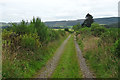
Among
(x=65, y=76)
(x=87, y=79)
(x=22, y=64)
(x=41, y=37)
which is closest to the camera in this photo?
(x=87, y=79)

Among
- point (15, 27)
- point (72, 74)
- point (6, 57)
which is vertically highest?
point (15, 27)

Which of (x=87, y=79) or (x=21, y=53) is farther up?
(x=21, y=53)

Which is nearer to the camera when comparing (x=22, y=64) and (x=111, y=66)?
(x=111, y=66)

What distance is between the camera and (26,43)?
35.8ft

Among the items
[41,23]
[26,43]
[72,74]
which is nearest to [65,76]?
[72,74]

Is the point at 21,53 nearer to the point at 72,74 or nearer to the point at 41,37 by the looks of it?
the point at 72,74

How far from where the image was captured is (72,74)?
27.0 feet

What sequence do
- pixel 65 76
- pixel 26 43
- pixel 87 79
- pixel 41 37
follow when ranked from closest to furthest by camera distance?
1. pixel 87 79
2. pixel 65 76
3. pixel 26 43
4. pixel 41 37

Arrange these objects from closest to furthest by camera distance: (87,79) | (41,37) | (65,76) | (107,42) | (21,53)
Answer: (87,79) → (65,76) → (21,53) → (107,42) → (41,37)

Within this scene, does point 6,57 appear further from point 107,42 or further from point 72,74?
point 107,42

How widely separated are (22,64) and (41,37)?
705 cm

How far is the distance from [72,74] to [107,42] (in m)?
5.83

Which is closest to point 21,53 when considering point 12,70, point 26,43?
point 26,43

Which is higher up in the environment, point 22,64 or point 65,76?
point 22,64
